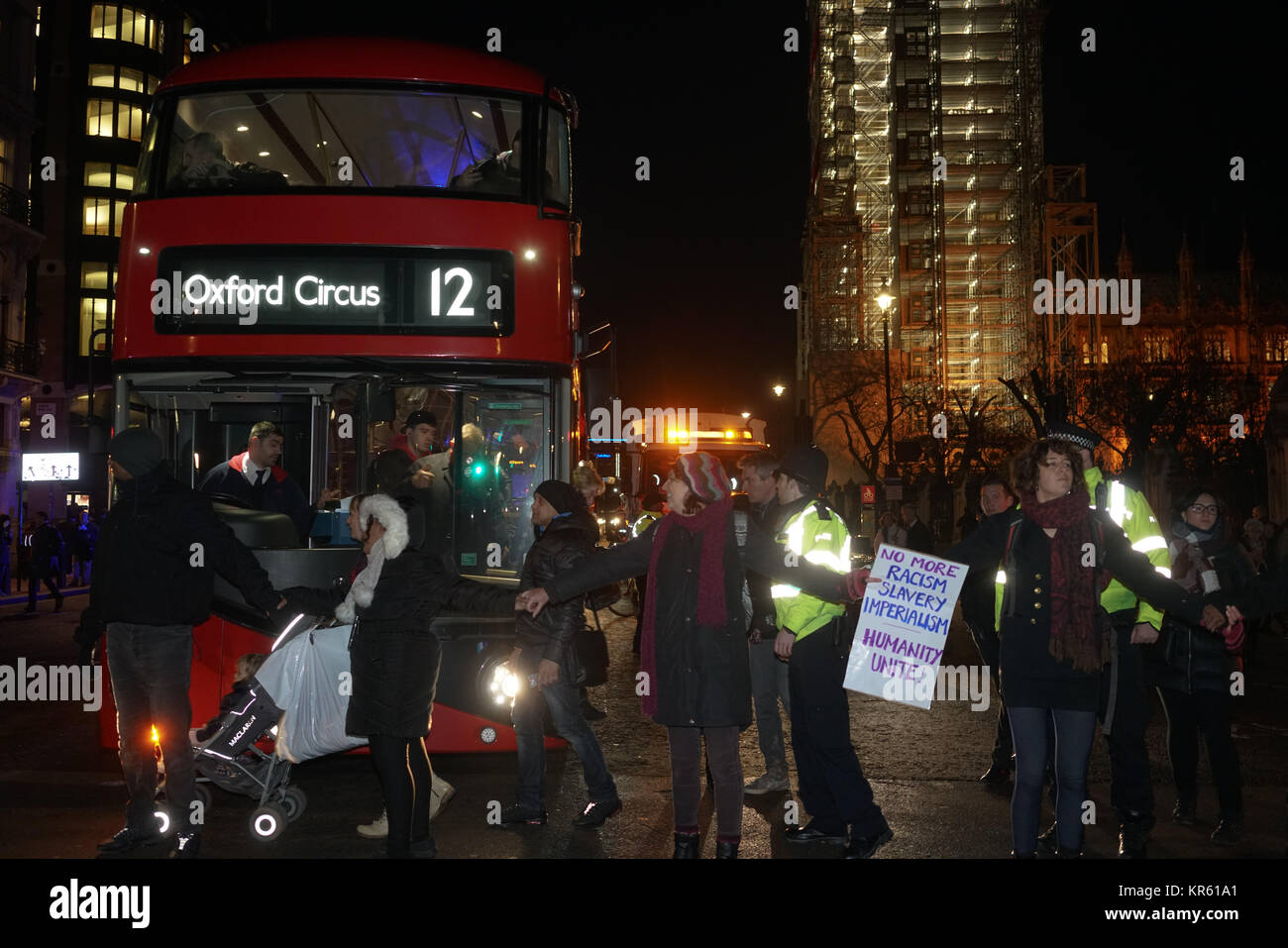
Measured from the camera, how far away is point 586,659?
6.93 meters

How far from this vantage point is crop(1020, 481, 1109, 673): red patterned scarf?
16.5 ft

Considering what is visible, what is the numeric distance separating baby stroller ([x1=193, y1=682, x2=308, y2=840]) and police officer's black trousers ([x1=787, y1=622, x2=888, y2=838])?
258 centimetres

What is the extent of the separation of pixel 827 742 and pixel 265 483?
3950 mm

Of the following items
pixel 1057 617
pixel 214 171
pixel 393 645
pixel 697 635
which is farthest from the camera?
pixel 214 171

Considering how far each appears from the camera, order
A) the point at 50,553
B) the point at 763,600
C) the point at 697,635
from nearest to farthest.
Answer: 1. the point at 697,635
2. the point at 763,600
3. the point at 50,553

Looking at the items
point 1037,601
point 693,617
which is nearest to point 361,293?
point 693,617

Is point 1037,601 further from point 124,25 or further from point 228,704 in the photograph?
point 124,25

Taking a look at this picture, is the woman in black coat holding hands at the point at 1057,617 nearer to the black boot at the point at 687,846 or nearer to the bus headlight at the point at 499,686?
the black boot at the point at 687,846

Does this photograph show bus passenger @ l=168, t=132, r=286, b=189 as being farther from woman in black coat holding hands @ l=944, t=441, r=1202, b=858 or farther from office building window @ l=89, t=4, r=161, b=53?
office building window @ l=89, t=4, r=161, b=53

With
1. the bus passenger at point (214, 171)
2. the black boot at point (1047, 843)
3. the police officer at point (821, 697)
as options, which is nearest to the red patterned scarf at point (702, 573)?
the police officer at point (821, 697)

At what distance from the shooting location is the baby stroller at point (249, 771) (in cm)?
626
